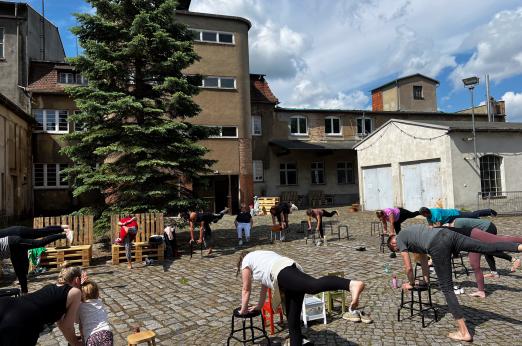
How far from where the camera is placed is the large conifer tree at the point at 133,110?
13516mm

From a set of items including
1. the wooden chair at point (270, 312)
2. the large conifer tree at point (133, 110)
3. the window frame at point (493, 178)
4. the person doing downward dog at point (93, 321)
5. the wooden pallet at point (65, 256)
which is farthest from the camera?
the window frame at point (493, 178)

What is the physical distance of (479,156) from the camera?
20109 mm

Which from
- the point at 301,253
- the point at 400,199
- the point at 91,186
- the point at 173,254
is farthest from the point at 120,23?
the point at 400,199

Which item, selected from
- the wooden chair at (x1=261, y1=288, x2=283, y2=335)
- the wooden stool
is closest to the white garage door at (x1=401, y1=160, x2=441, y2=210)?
the wooden chair at (x1=261, y1=288, x2=283, y2=335)

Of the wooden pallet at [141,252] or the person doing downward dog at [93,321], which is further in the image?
the wooden pallet at [141,252]

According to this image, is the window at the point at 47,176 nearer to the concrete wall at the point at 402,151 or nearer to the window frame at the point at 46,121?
the window frame at the point at 46,121

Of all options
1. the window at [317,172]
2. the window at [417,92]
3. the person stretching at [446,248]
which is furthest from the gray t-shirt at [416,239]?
the window at [417,92]

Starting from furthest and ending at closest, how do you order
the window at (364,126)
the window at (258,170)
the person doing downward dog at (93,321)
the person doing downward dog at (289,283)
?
the window at (364,126), the window at (258,170), the person doing downward dog at (93,321), the person doing downward dog at (289,283)

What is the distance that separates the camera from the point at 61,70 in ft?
85.8

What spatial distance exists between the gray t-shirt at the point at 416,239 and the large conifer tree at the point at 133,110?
871 centimetres

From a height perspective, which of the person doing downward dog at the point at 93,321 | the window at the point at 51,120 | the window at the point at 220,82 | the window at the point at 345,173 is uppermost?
the window at the point at 220,82

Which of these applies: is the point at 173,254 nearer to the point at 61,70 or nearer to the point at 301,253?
the point at 301,253

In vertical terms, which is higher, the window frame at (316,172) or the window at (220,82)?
the window at (220,82)

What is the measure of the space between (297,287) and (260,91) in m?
28.1
